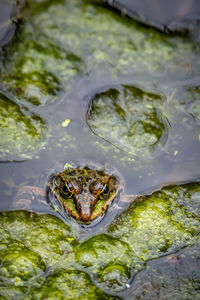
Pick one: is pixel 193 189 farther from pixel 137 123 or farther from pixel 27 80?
pixel 27 80

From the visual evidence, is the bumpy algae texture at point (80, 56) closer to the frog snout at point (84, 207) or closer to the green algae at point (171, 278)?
the frog snout at point (84, 207)

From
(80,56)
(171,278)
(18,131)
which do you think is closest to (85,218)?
(171,278)

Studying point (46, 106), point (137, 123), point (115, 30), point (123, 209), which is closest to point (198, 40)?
point (115, 30)

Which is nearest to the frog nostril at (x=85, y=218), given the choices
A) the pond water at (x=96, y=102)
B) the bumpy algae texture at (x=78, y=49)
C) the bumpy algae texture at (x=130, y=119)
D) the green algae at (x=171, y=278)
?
the pond water at (x=96, y=102)

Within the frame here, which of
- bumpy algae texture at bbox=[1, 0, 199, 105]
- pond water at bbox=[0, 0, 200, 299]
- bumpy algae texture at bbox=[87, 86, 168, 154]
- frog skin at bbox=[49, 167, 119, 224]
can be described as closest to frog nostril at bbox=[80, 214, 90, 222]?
frog skin at bbox=[49, 167, 119, 224]

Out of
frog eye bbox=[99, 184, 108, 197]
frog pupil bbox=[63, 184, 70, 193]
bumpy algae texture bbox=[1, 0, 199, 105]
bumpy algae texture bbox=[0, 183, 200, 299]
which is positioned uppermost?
bumpy algae texture bbox=[1, 0, 199, 105]

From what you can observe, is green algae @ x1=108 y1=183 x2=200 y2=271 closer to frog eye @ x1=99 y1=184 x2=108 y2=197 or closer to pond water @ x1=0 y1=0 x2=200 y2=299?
pond water @ x1=0 y1=0 x2=200 y2=299
